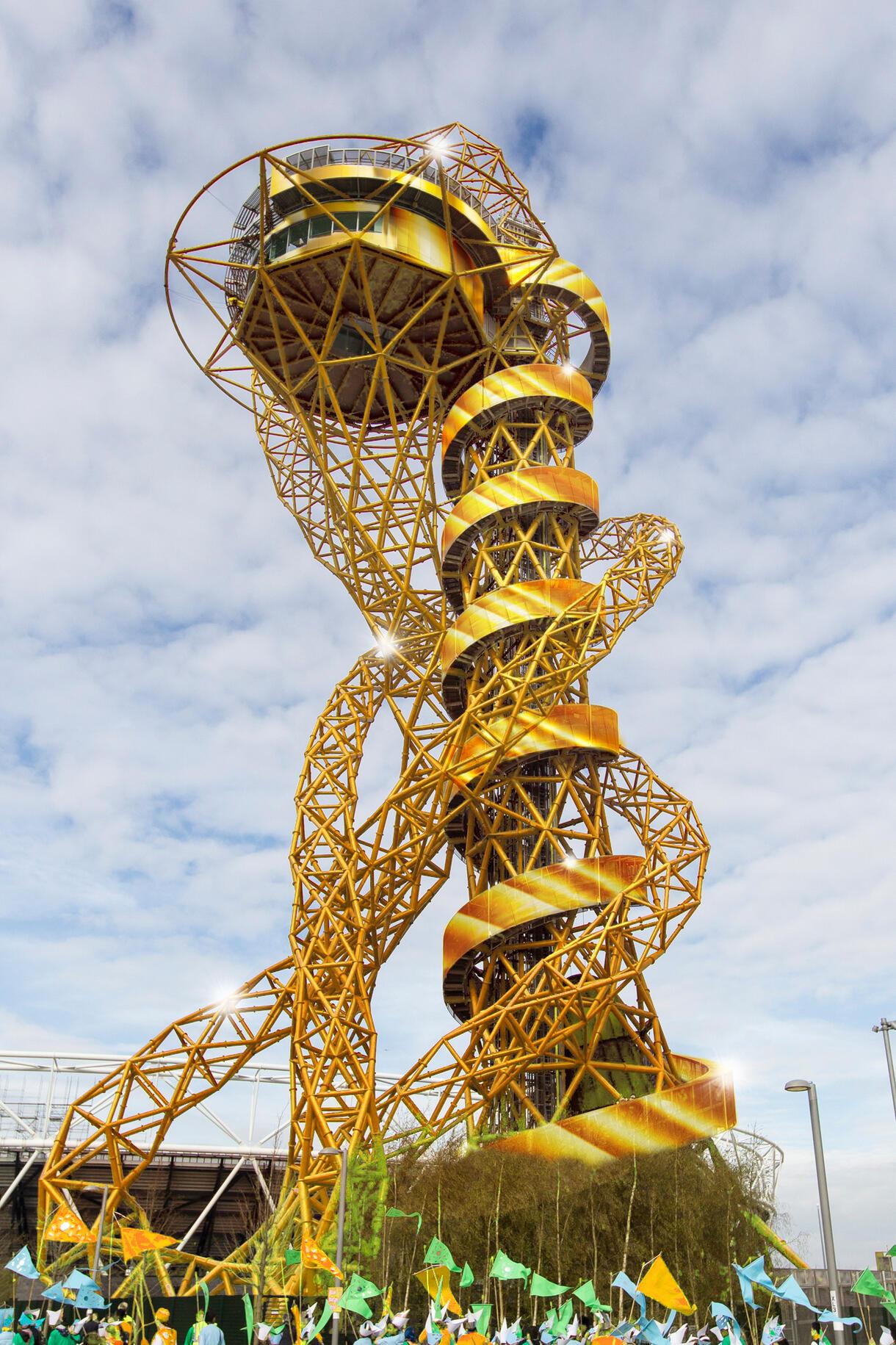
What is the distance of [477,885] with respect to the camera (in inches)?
1491

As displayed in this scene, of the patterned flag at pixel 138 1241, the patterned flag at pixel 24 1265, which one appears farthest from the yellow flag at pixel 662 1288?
the patterned flag at pixel 138 1241

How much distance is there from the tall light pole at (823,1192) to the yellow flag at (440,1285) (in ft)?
21.4

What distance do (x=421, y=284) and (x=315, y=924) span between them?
21.5 m

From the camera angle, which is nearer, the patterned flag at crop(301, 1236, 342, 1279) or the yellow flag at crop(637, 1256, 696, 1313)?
the yellow flag at crop(637, 1256, 696, 1313)

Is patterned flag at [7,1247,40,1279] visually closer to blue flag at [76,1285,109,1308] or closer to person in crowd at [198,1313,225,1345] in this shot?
blue flag at [76,1285,109,1308]

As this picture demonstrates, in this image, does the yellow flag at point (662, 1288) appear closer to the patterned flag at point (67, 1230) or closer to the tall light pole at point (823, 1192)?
Answer: the tall light pole at point (823, 1192)

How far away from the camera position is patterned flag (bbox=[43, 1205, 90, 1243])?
25547 mm

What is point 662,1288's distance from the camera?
18.3m

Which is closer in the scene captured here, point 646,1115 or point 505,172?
point 646,1115

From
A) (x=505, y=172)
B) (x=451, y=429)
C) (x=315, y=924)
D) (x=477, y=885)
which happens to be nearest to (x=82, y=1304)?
(x=315, y=924)

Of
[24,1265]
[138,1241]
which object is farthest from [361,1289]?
[138,1241]

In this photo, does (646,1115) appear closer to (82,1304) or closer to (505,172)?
(82,1304)

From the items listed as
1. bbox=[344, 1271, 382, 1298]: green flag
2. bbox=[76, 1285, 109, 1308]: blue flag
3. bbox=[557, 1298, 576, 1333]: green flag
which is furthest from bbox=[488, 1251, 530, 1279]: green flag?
bbox=[76, 1285, 109, 1308]: blue flag

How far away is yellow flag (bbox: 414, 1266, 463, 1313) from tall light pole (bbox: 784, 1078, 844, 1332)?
6.52 metres
